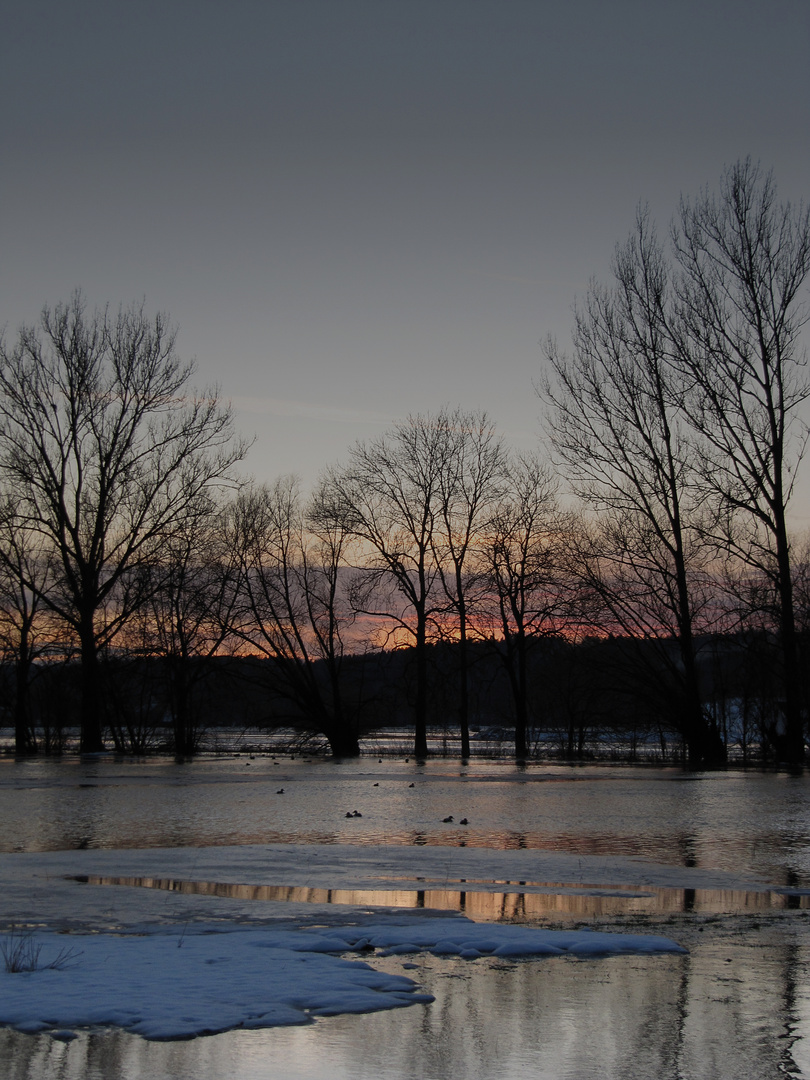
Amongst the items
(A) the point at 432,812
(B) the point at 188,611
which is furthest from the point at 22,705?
(A) the point at 432,812

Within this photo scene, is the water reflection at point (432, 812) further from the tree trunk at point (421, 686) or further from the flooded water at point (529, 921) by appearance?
A: the tree trunk at point (421, 686)

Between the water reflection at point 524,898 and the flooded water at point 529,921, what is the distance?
0.02 metres

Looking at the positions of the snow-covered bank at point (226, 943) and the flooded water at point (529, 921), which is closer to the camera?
the flooded water at point (529, 921)

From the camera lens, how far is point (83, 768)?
23.8 m

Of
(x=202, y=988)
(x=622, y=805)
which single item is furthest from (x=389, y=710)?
(x=202, y=988)

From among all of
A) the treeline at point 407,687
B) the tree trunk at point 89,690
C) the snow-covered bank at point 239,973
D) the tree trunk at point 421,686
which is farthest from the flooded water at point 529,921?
the tree trunk at point 421,686

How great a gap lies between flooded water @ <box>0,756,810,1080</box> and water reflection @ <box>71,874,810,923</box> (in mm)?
23

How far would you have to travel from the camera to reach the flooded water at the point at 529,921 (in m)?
3.72

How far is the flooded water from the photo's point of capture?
3.72 meters

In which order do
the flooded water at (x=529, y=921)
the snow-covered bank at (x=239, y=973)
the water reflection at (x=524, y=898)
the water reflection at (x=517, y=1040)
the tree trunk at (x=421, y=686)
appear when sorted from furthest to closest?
1. the tree trunk at (x=421, y=686)
2. the water reflection at (x=524, y=898)
3. the snow-covered bank at (x=239, y=973)
4. the flooded water at (x=529, y=921)
5. the water reflection at (x=517, y=1040)

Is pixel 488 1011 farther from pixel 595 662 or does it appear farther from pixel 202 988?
pixel 595 662

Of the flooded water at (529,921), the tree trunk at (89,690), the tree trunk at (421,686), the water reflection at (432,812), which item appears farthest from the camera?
the tree trunk at (421,686)

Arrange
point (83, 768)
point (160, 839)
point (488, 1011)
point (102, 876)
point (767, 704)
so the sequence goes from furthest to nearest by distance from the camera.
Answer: point (767, 704)
point (83, 768)
point (160, 839)
point (102, 876)
point (488, 1011)

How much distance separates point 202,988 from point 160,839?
6226mm
